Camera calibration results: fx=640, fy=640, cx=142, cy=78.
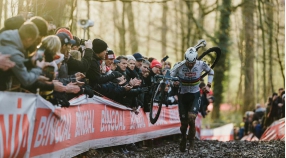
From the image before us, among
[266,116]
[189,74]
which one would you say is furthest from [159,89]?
[266,116]

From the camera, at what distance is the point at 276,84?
2328 inches

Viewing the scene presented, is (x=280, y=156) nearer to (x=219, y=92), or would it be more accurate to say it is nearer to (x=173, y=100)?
(x=173, y=100)

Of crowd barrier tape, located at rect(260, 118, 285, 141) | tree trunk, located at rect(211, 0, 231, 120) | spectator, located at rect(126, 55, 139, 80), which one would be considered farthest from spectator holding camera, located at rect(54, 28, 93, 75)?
tree trunk, located at rect(211, 0, 231, 120)

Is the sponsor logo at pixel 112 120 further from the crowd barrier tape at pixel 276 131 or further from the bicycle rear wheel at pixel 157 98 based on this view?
the crowd barrier tape at pixel 276 131

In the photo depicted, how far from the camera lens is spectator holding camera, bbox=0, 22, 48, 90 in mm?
7438

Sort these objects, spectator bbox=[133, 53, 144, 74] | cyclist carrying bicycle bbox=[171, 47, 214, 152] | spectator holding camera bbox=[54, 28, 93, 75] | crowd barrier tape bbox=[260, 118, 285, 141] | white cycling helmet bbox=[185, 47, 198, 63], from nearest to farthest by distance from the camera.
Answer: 1. spectator holding camera bbox=[54, 28, 93, 75]
2. white cycling helmet bbox=[185, 47, 198, 63]
3. cyclist carrying bicycle bbox=[171, 47, 214, 152]
4. spectator bbox=[133, 53, 144, 74]
5. crowd barrier tape bbox=[260, 118, 285, 141]

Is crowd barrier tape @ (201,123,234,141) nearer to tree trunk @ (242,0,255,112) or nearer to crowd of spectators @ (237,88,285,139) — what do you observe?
crowd of spectators @ (237,88,285,139)

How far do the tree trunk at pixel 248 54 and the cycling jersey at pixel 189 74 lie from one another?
75.9ft

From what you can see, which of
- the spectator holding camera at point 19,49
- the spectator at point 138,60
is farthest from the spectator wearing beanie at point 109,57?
the spectator holding camera at point 19,49

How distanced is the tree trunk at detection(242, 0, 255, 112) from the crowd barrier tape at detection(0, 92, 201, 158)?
24110mm

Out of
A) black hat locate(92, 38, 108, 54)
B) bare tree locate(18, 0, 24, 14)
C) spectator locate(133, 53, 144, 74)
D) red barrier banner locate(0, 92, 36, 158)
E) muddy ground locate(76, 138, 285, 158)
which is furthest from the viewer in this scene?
spectator locate(133, 53, 144, 74)

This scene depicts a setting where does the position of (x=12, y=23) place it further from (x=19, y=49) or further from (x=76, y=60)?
(x=76, y=60)

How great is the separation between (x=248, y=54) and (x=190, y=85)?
27344mm

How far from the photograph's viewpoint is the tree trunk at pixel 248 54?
39322mm
